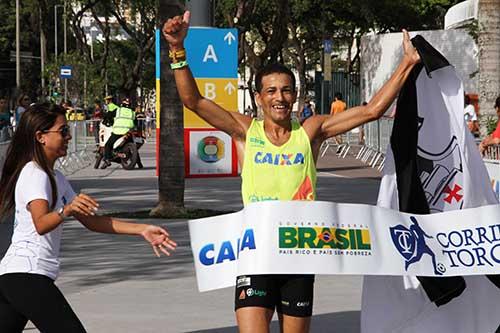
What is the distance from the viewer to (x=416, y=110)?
22.0ft

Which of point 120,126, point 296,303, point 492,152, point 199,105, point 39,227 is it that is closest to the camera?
point 39,227

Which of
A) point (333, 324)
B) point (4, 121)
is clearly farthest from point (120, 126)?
point (333, 324)

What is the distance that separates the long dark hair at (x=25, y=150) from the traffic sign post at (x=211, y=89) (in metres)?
10.8

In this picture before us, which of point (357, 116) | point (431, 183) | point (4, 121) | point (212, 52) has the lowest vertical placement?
point (4, 121)

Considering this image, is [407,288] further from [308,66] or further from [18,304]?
[308,66]

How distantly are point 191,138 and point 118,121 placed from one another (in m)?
10.1

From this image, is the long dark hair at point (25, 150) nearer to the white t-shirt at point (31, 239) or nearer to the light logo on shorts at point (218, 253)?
the white t-shirt at point (31, 239)

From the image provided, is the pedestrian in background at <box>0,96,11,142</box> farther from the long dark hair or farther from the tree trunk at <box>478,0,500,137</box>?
the long dark hair

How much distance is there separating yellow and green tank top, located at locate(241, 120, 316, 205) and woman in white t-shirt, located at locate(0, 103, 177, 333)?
0.57m

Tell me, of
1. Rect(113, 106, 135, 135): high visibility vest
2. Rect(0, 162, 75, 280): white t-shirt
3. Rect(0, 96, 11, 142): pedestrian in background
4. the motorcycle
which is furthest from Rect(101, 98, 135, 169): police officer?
Rect(0, 162, 75, 280): white t-shirt

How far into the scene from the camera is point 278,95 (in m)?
5.90

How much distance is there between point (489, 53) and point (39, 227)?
14457mm

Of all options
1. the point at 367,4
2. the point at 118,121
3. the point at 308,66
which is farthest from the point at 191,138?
the point at 308,66

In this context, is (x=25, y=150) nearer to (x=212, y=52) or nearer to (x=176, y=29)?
(x=176, y=29)
